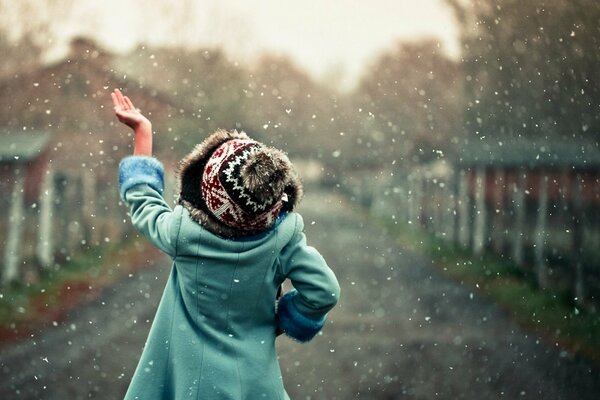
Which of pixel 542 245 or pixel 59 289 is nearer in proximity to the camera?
pixel 59 289

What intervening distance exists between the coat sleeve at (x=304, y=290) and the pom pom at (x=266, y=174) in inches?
6.9

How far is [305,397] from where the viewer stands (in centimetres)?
510

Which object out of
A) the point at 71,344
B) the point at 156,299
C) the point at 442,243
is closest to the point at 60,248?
the point at 156,299

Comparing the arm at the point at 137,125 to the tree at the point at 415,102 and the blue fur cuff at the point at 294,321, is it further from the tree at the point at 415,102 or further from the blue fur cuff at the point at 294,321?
the tree at the point at 415,102

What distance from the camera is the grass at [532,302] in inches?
271

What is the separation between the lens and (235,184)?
6.22ft

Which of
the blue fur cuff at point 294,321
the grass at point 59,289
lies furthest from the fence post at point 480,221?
the blue fur cuff at point 294,321

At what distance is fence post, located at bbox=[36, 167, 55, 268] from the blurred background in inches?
1.1

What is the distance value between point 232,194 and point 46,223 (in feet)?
28.7

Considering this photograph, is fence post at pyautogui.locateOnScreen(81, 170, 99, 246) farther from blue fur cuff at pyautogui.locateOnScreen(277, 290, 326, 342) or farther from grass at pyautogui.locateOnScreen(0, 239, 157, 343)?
blue fur cuff at pyautogui.locateOnScreen(277, 290, 326, 342)

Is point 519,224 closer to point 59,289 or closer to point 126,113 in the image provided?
point 59,289

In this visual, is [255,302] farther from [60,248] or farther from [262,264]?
[60,248]

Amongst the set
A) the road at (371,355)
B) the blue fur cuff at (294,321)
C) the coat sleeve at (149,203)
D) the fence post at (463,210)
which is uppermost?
the coat sleeve at (149,203)

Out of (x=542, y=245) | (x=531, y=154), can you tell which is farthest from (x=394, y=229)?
(x=542, y=245)
